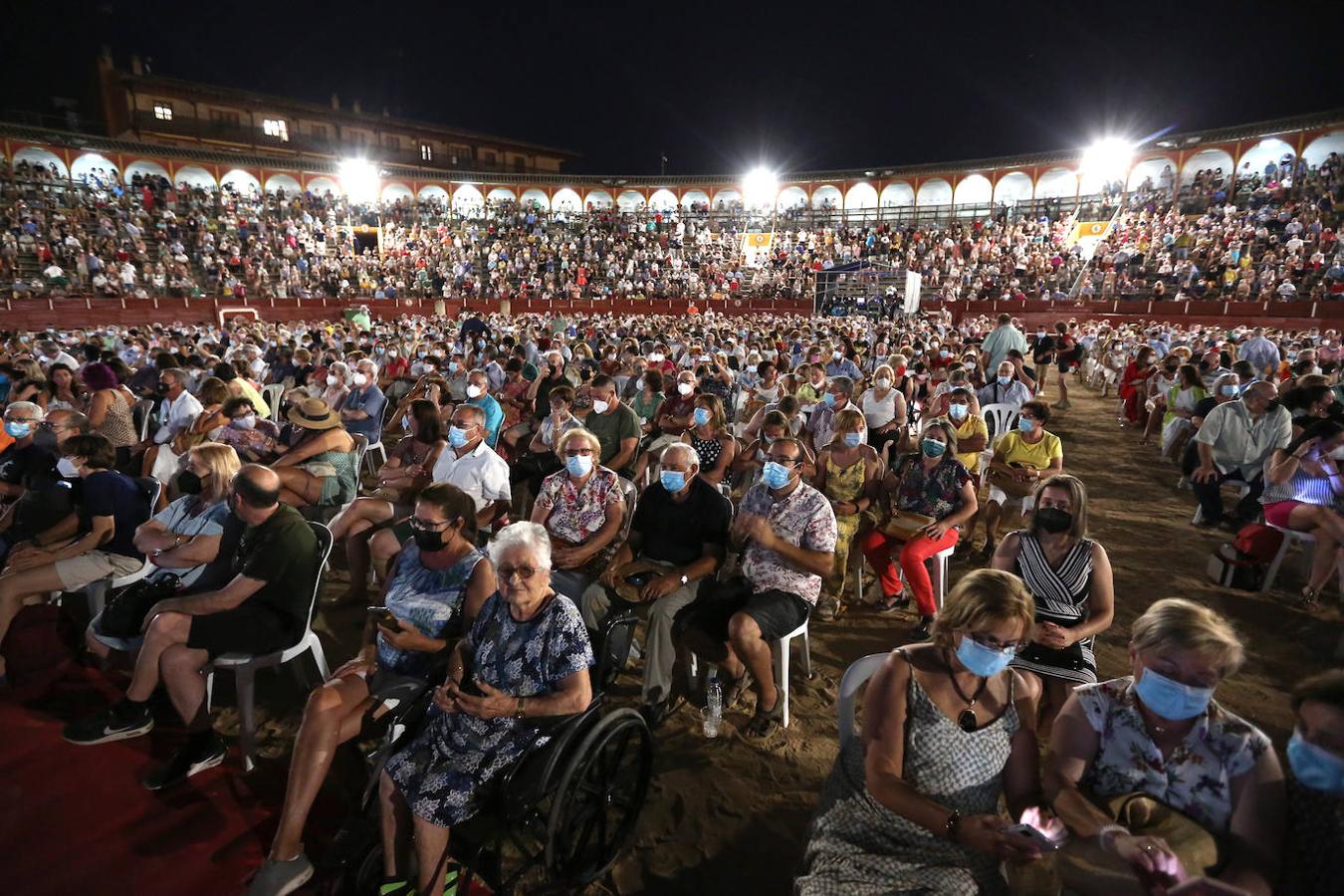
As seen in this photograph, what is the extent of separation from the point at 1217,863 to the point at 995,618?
81cm

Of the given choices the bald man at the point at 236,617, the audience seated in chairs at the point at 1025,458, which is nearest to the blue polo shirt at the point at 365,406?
the bald man at the point at 236,617

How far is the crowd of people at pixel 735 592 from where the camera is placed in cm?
199

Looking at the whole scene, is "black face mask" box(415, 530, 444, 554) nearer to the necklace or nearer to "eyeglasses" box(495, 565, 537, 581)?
"eyeglasses" box(495, 565, 537, 581)

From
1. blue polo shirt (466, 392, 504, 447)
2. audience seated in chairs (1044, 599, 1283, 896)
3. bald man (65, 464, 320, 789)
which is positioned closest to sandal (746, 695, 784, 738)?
audience seated in chairs (1044, 599, 1283, 896)

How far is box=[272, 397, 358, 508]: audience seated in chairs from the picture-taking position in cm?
494

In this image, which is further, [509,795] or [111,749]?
[111,749]

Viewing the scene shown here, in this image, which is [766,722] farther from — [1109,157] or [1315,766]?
[1109,157]

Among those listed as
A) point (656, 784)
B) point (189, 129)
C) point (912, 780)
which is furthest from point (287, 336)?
point (189, 129)

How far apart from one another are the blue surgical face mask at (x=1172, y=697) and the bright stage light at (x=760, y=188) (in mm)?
41270

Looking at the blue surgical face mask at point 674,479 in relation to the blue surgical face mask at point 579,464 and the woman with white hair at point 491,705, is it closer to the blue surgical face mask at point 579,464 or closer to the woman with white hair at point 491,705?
the blue surgical face mask at point 579,464

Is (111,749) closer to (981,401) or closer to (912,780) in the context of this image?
(912,780)

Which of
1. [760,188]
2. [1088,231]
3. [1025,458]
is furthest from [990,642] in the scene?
[760,188]

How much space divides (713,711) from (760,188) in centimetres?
4120

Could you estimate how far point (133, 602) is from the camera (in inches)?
142
